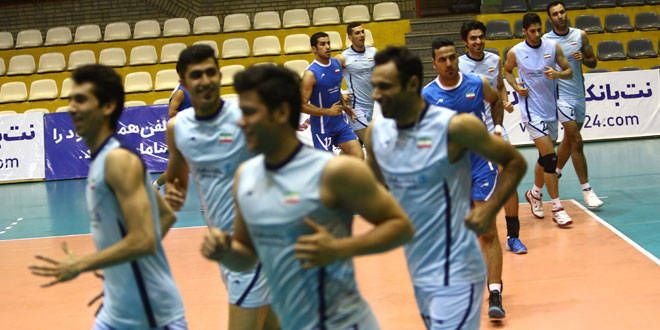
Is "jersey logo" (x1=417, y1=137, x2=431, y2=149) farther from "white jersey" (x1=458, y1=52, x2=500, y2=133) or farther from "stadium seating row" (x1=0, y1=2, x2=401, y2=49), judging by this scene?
"stadium seating row" (x1=0, y1=2, x2=401, y2=49)

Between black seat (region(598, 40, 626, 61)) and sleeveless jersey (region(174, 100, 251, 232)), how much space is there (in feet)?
49.4

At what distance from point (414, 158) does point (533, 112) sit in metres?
6.59

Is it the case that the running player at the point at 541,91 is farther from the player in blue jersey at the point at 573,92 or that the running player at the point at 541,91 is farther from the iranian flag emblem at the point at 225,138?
the iranian flag emblem at the point at 225,138

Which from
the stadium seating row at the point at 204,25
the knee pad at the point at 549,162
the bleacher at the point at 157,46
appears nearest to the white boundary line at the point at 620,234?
the knee pad at the point at 549,162

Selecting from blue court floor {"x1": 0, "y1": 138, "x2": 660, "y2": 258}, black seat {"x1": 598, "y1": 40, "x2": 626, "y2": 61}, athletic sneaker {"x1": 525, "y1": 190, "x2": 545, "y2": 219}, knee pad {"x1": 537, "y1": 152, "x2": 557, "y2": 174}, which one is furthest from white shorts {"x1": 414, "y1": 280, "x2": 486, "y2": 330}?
black seat {"x1": 598, "y1": 40, "x2": 626, "y2": 61}

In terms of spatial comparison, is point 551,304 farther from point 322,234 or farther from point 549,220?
point 322,234

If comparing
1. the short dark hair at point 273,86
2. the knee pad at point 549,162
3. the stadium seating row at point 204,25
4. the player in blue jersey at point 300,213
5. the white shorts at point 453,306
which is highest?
the stadium seating row at point 204,25

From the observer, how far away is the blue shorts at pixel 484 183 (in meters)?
7.63

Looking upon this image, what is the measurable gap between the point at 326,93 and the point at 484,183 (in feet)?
12.3

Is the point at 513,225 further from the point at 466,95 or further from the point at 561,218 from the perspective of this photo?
the point at 466,95

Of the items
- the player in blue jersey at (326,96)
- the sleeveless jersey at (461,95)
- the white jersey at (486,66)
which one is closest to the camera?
the sleeveless jersey at (461,95)

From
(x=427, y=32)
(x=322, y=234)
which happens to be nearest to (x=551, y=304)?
(x=322, y=234)

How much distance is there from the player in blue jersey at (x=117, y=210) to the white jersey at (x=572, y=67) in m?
7.94

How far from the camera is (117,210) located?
4.09 m
